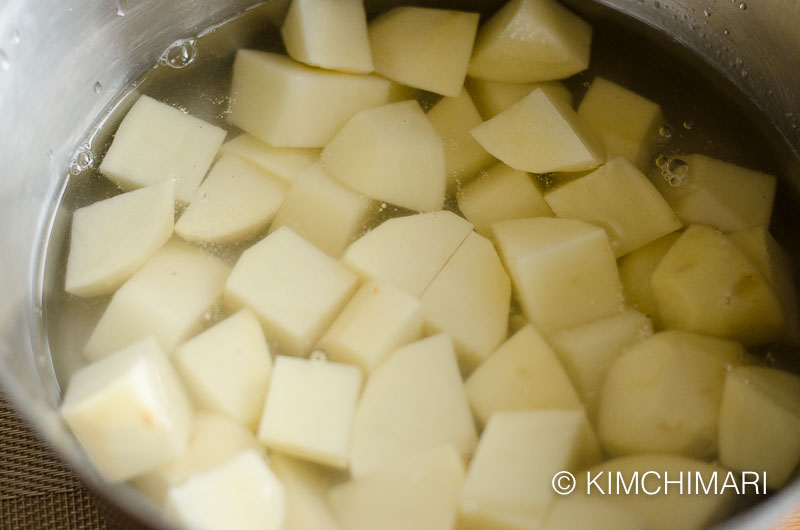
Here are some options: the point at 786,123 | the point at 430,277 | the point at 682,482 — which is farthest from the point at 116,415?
the point at 786,123

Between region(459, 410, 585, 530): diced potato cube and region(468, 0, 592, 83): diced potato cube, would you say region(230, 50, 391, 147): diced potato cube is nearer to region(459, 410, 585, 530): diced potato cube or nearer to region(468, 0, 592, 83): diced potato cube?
region(468, 0, 592, 83): diced potato cube

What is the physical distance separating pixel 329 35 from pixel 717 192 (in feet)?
2.08

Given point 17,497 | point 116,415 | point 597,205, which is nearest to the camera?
point 116,415

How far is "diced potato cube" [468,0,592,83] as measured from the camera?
43.8 inches

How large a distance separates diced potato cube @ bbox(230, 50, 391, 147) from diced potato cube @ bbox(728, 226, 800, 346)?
571 millimetres

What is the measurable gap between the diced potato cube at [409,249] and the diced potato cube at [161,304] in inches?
7.5

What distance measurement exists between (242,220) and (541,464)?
1.69 feet

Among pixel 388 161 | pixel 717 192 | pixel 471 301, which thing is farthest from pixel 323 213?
pixel 717 192

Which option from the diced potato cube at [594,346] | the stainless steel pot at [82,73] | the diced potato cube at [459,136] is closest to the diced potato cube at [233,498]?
the stainless steel pot at [82,73]

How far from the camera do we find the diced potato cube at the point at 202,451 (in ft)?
2.60

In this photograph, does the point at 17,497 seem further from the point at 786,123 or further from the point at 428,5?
the point at 786,123

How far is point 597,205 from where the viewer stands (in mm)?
993

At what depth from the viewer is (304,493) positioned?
0.81 meters

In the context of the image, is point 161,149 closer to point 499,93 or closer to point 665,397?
point 499,93
